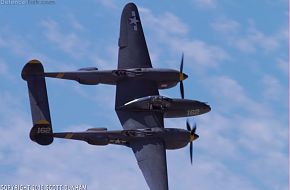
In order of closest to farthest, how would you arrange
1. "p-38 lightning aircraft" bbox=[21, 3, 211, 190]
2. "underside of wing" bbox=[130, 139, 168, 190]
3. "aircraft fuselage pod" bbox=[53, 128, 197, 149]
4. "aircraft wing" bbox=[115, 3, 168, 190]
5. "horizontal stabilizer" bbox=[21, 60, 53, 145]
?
"underside of wing" bbox=[130, 139, 168, 190], "aircraft wing" bbox=[115, 3, 168, 190], "horizontal stabilizer" bbox=[21, 60, 53, 145], "p-38 lightning aircraft" bbox=[21, 3, 211, 190], "aircraft fuselage pod" bbox=[53, 128, 197, 149]

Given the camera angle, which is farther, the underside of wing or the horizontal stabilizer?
the horizontal stabilizer

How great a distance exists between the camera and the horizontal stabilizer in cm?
9075

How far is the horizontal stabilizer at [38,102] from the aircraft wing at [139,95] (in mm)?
7773

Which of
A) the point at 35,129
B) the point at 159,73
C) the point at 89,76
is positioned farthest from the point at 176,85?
the point at 35,129

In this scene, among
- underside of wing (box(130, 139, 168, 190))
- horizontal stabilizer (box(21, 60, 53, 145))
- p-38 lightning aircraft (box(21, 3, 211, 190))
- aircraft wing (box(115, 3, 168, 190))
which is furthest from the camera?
p-38 lightning aircraft (box(21, 3, 211, 190))

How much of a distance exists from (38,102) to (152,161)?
43.6 feet

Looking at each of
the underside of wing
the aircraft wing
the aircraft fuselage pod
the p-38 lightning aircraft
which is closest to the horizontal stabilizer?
the p-38 lightning aircraft

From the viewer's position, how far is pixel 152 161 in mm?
90250

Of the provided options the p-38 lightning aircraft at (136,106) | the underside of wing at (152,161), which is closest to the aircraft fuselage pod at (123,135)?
the p-38 lightning aircraft at (136,106)

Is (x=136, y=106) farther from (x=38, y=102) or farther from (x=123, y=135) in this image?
(x=38, y=102)

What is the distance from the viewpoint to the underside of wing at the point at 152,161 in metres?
88.6

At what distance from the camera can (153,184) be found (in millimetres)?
88438

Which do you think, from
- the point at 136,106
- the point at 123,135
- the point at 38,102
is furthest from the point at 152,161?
the point at 38,102

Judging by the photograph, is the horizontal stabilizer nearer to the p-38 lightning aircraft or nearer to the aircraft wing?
the p-38 lightning aircraft
